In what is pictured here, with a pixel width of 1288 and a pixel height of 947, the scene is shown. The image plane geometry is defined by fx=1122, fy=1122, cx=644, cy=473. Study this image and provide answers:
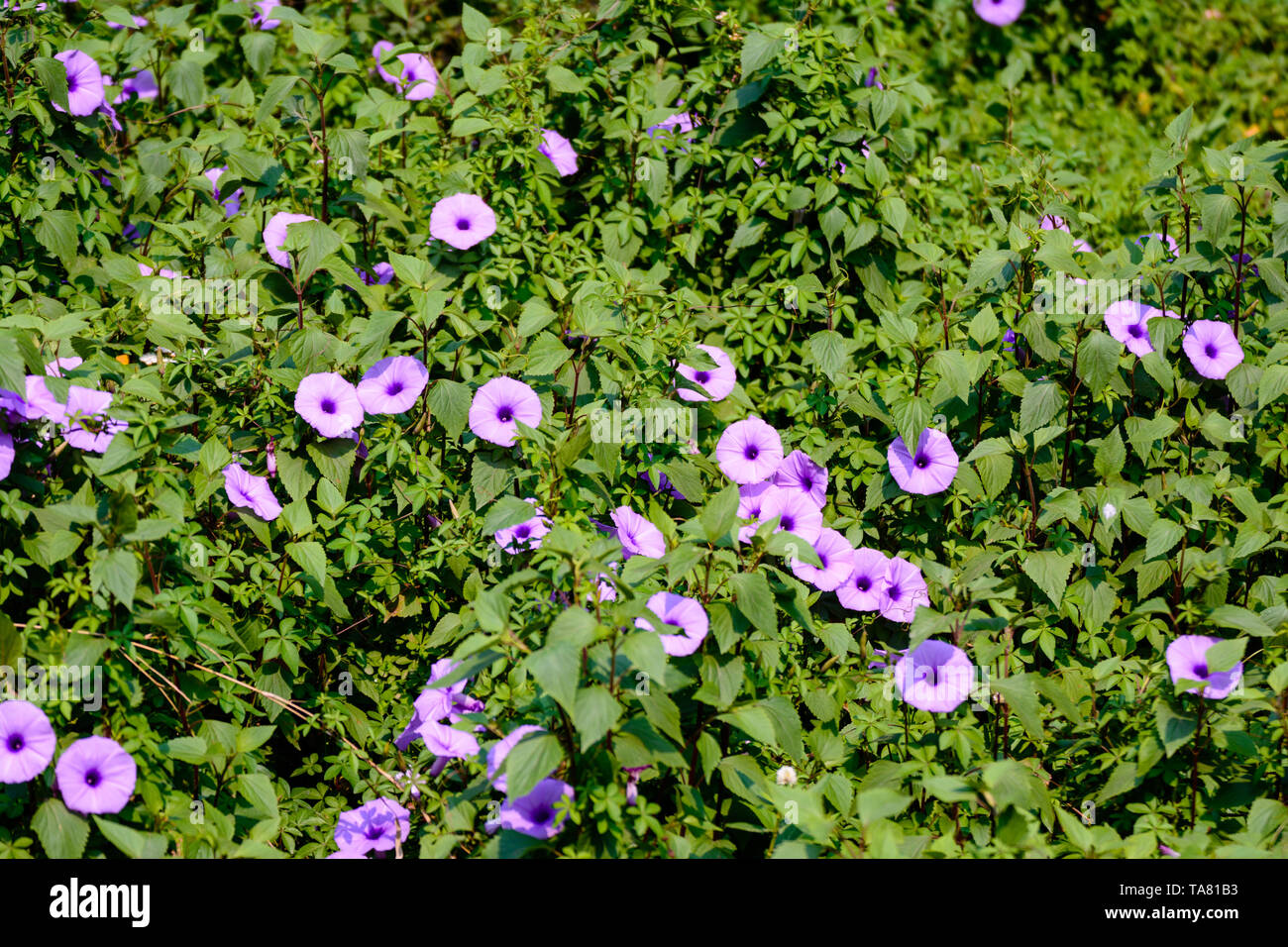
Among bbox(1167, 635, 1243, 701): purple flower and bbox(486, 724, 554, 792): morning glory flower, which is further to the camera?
bbox(1167, 635, 1243, 701): purple flower

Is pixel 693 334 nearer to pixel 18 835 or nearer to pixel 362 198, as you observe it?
pixel 362 198

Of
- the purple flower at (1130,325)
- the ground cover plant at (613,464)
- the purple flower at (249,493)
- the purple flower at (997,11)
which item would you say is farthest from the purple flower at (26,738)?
the purple flower at (997,11)

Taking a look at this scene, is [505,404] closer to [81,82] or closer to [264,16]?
[81,82]

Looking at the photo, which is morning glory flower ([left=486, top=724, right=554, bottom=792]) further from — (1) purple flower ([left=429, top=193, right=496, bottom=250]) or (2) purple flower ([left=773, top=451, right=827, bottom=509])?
(1) purple flower ([left=429, top=193, right=496, bottom=250])

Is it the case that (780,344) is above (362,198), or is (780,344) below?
below

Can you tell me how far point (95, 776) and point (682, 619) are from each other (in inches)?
48.9

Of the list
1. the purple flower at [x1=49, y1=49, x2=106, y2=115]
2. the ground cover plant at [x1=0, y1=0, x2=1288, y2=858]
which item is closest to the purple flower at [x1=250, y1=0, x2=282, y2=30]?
the ground cover plant at [x1=0, y1=0, x2=1288, y2=858]

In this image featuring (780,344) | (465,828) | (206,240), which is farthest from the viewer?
(780,344)

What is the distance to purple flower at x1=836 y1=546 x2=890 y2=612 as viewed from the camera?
2.99 meters

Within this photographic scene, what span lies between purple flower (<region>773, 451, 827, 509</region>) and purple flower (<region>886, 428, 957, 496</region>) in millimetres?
206
